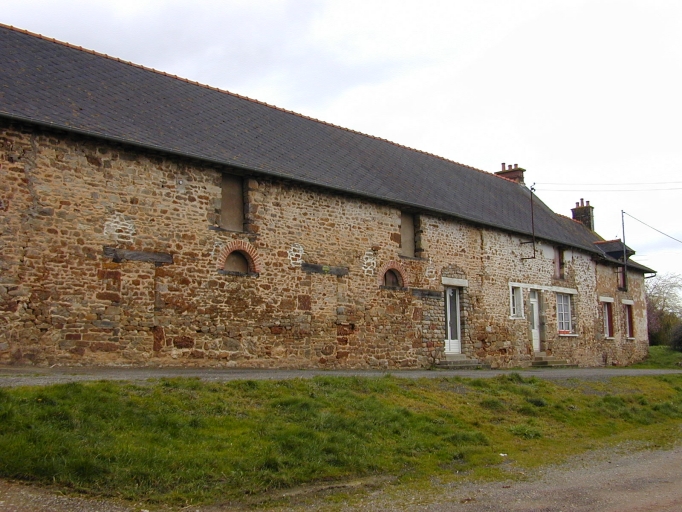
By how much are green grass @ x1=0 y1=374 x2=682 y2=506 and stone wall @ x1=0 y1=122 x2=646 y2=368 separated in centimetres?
407

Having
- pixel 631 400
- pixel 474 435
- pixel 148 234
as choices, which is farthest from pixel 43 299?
pixel 631 400

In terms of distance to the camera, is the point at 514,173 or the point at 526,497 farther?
the point at 514,173

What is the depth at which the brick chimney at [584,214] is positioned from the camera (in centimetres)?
3192

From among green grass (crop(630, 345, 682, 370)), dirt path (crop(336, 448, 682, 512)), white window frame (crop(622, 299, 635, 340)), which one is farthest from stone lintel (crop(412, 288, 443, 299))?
white window frame (crop(622, 299, 635, 340))

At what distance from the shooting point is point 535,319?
23.1 metres

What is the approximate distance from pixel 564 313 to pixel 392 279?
9.63m

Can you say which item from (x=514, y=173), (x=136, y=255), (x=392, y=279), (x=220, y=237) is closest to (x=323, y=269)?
(x=392, y=279)

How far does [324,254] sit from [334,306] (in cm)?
122

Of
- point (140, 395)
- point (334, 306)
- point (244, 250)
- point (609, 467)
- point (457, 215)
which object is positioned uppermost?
point (457, 215)

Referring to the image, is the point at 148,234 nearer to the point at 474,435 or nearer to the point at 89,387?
Answer: the point at 89,387

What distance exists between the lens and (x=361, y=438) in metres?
8.12

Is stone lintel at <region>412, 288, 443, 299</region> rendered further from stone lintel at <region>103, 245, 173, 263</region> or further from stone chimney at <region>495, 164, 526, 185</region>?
stone chimney at <region>495, 164, 526, 185</region>

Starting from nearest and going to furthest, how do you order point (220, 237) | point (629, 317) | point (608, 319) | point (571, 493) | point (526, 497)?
point (526, 497), point (571, 493), point (220, 237), point (608, 319), point (629, 317)

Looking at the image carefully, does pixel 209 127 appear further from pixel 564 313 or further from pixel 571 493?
pixel 564 313
